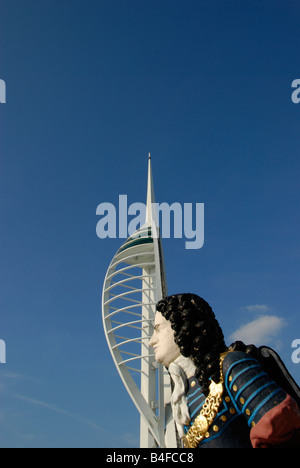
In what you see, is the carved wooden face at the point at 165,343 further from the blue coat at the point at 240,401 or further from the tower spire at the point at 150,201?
the tower spire at the point at 150,201

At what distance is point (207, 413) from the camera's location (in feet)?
11.8

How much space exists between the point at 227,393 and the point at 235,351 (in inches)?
15.0

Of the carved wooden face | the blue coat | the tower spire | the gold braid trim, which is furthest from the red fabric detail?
the tower spire

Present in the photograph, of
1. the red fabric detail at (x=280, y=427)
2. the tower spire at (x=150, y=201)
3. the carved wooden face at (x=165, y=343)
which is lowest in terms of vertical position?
the red fabric detail at (x=280, y=427)

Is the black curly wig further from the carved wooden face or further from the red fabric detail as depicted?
the red fabric detail

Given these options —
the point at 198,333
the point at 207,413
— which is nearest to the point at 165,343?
the point at 198,333

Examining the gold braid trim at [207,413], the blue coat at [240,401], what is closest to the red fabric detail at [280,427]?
the blue coat at [240,401]

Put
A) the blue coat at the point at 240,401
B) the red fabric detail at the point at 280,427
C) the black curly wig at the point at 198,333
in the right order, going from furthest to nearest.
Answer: the black curly wig at the point at 198,333 < the blue coat at the point at 240,401 < the red fabric detail at the point at 280,427

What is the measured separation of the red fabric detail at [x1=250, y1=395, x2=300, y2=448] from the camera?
2924 mm

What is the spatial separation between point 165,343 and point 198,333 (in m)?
0.44

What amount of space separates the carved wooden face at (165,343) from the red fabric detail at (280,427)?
1.33 meters

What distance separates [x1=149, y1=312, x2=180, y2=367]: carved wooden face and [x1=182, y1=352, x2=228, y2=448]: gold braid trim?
2.02 ft

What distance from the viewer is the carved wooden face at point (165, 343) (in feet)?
13.6

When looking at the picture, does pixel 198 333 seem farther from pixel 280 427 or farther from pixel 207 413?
pixel 280 427
